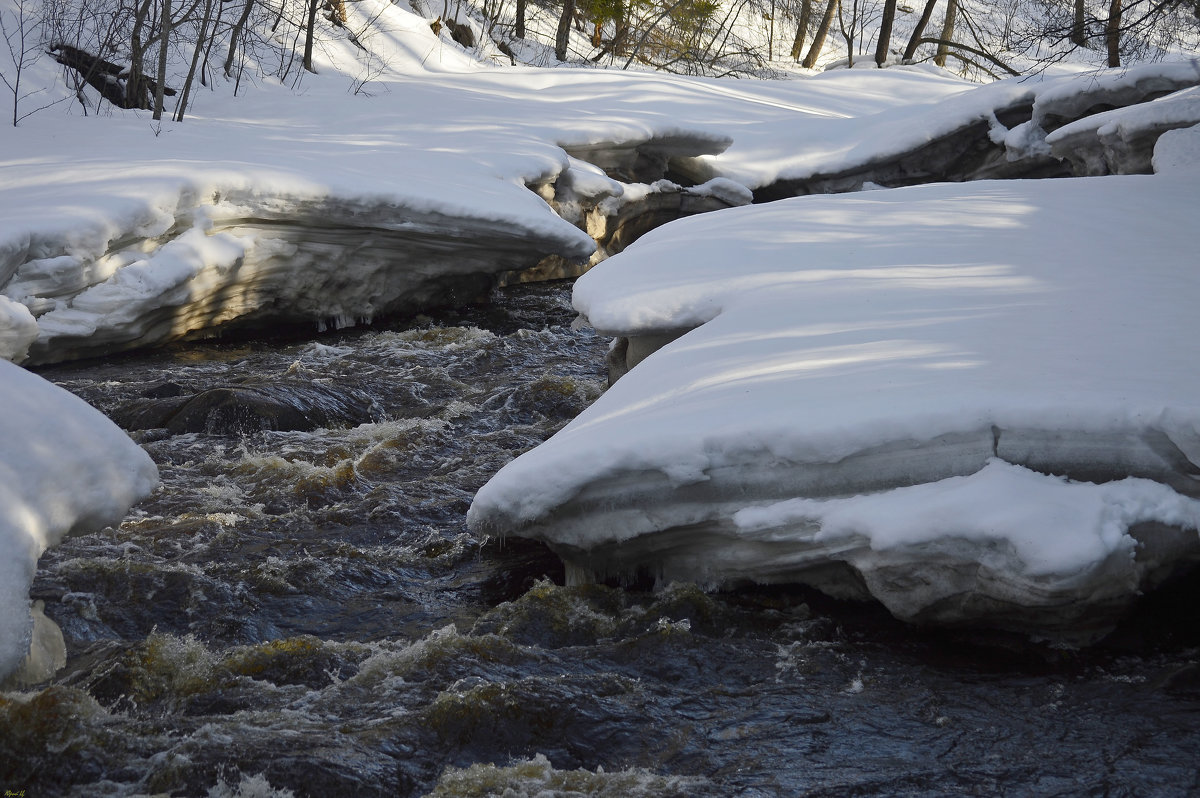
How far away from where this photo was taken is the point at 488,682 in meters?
3.08

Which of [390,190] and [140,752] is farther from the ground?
[390,190]

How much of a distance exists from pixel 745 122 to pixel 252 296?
7233 millimetres

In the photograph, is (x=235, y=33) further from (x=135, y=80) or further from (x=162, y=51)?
(x=162, y=51)

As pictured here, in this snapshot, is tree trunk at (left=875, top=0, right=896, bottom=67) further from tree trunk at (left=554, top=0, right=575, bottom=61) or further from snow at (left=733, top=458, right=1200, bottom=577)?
snow at (left=733, top=458, right=1200, bottom=577)

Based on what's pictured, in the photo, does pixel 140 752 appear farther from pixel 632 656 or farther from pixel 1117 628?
pixel 1117 628

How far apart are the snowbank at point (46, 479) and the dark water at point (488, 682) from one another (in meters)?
0.44

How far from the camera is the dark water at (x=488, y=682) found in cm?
263

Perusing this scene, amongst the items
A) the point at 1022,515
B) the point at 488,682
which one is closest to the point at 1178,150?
the point at 1022,515

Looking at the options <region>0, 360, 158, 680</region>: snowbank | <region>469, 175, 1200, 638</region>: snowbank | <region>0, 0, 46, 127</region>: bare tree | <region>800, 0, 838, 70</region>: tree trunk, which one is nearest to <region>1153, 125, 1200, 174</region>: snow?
<region>469, 175, 1200, 638</region>: snowbank

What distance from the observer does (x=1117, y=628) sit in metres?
3.21

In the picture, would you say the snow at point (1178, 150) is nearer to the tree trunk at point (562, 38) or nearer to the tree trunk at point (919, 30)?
the tree trunk at point (562, 38)

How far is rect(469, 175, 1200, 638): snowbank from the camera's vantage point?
115 inches

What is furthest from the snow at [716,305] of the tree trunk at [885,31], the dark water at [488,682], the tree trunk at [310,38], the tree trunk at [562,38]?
the tree trunk at [885,31]

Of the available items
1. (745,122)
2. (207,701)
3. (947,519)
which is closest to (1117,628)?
(947,519)
